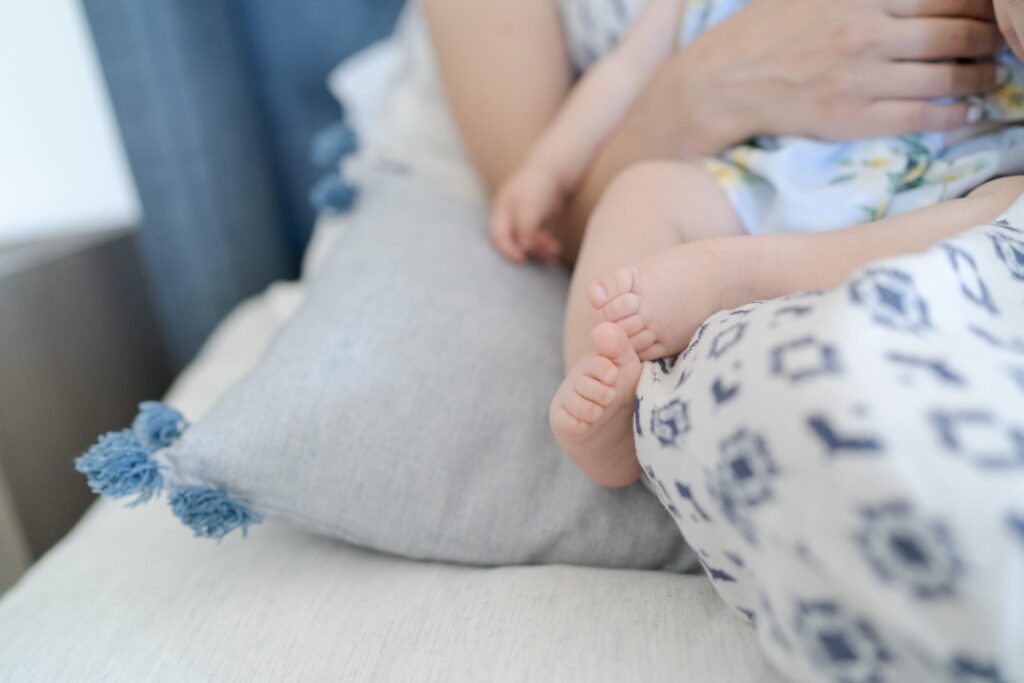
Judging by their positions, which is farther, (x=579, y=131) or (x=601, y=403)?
(x=579, y=131)

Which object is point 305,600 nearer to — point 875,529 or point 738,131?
point 875,529

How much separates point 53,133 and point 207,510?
0.84 m

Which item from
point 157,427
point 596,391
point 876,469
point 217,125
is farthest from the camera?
point 217,125

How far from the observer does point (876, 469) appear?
0.26 m

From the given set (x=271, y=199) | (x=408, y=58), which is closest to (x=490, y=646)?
(x=408, y=58)

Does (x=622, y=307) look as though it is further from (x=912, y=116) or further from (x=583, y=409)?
(x=912, y=116)

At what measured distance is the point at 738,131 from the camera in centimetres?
62

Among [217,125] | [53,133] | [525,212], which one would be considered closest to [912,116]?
[525,212]

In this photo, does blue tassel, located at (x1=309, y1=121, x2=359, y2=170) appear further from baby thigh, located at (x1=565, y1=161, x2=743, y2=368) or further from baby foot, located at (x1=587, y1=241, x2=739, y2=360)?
baby foot, located at (x1=587, y1=241, x2=739, y2=360)

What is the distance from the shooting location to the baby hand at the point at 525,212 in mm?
705

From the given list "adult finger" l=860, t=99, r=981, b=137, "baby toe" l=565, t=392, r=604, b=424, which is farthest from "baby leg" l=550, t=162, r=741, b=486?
"adult finger" l=860, t=99, r=981, b=137

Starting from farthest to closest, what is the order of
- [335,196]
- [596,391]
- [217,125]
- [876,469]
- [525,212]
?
[217,125] → [335,196] → [525,212] → [596,391] → [876,469]

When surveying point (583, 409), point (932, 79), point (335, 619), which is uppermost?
point (932, 79)

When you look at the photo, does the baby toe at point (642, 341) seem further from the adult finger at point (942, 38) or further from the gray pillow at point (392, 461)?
the adult finger at point (942, 38)
